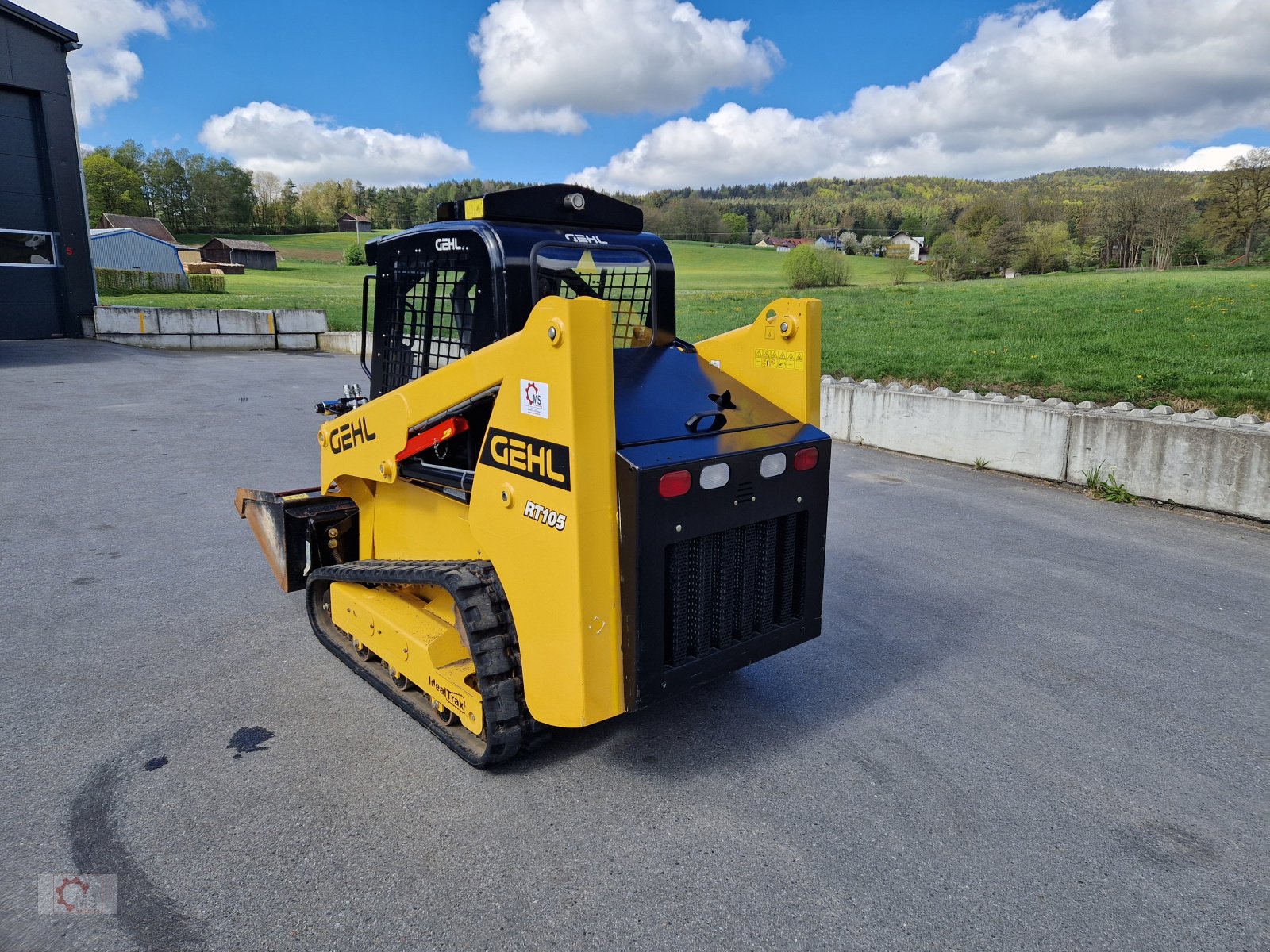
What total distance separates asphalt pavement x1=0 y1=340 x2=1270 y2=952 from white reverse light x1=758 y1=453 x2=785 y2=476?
50.1 inches

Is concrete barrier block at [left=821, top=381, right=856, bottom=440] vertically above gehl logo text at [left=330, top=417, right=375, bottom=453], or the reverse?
gehl logo text at [left=330, top=417, right=375, bottom=453]

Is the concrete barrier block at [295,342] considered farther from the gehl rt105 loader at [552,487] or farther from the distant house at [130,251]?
the distant house at [130,251]

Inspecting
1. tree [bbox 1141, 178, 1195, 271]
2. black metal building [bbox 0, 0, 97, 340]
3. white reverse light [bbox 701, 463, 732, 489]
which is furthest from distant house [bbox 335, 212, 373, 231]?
white reverse light [bbox 701, 463, 732, 489]

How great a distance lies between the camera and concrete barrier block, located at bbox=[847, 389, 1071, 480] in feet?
27.1

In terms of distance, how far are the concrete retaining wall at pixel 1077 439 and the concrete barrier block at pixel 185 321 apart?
53.1 ft

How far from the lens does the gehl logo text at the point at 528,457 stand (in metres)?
2.84

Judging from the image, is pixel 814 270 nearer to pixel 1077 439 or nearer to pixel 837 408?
pixel 837 408

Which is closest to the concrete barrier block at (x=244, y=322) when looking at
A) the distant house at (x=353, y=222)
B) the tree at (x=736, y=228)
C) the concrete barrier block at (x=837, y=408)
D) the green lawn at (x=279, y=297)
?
the green lawn at (x=279, y=297)

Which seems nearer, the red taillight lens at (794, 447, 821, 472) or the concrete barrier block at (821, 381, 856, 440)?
the red taillight lens at (794, 447, 821, 472)

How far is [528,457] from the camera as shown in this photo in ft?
9.80

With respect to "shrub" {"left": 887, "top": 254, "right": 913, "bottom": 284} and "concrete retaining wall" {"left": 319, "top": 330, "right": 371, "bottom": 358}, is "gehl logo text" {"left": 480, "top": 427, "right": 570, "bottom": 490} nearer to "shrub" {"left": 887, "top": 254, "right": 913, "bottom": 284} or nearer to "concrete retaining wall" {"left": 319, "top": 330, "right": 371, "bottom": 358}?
"concrete retaining wall" {"left": 319, "top": 330, "right": 371, "bottom": 358}

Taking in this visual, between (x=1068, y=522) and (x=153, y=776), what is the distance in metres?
6.90

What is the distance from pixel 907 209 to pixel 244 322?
279 ft

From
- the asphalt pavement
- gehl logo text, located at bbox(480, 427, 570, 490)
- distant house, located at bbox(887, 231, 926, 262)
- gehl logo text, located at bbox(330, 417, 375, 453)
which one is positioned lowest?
the asphalt pavement
